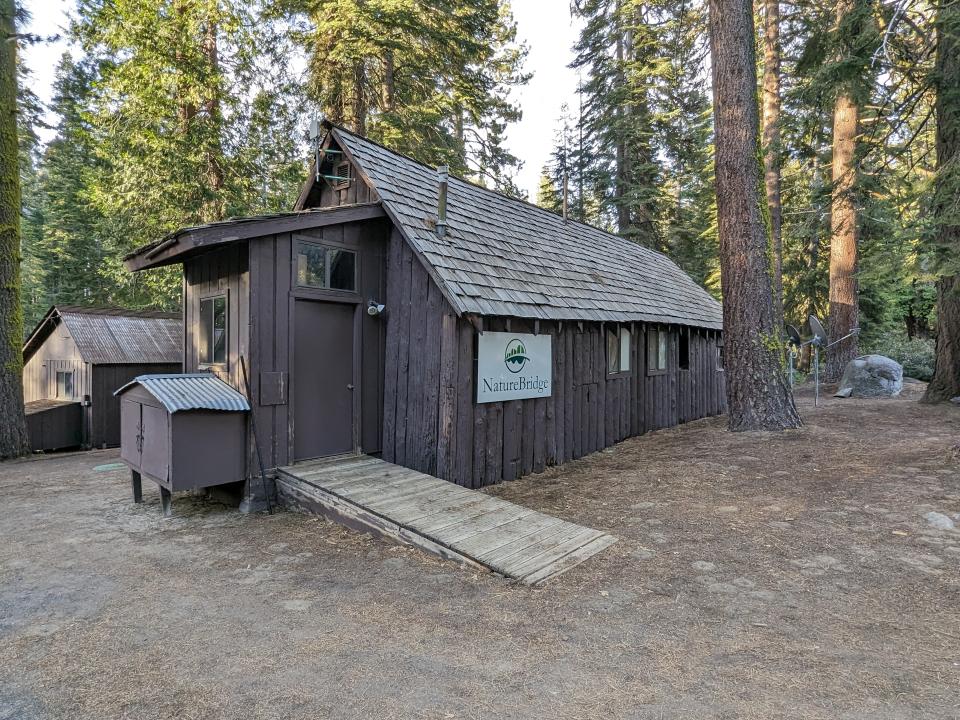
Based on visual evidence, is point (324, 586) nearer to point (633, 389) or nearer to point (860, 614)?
point (860, 614)

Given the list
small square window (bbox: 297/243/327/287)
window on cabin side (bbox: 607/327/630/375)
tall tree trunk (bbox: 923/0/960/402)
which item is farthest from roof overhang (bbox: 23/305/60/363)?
tall tree trunk (bbox: 923/0/960/402)

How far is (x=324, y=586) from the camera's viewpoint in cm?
401

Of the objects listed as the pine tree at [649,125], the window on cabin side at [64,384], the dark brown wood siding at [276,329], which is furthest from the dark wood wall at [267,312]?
the pine tree at [649,125]

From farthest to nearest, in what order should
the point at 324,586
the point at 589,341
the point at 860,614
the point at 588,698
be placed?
the point at 589,341, the point at 324,586, the point at 860,614, the point at 588,698

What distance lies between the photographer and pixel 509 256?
27.8 ft

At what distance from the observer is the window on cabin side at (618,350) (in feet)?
31.4

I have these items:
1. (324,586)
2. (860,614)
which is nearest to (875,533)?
(860,614)

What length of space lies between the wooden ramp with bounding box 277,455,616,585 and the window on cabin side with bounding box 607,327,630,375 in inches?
190

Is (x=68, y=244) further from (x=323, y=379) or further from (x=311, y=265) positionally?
(x=323, y=379)

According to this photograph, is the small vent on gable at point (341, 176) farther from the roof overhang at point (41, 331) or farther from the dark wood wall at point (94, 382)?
the roof overhang at point (41, 331)

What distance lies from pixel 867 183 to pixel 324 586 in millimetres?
12425

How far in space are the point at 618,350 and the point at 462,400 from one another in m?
4.50

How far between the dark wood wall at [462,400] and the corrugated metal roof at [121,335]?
30.6 feet

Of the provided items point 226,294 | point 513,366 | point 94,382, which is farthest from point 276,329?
point 94,382
